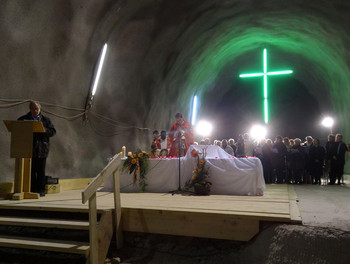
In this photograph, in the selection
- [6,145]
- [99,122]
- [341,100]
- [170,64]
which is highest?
[170,64]

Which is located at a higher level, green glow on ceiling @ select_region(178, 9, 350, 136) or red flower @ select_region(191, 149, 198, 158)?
green glow on ceiling @ select_region(178, 9, 350, 136)

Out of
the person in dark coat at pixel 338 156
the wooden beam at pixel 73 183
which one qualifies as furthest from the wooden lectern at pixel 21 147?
the person in dark coat at pixel 338 156

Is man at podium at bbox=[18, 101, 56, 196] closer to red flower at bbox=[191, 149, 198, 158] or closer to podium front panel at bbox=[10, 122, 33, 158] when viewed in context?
podium front panel at bbox=[10, 122, 33, 158]

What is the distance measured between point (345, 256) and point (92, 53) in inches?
277

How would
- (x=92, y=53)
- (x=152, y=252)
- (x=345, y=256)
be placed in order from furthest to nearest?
(x=92, y=53) → (x=152, y=252) → (x=345, y=256)

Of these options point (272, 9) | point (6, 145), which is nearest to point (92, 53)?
point (6, 145)

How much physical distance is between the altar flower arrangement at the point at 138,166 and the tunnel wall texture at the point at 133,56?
177 cm

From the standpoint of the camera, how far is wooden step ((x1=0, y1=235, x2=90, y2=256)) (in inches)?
142

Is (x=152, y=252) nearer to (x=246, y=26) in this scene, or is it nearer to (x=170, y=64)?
(x=170, y=64)

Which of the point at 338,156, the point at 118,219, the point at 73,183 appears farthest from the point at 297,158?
the point at 118,219

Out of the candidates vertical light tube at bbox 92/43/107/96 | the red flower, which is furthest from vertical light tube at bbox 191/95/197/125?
the red flower

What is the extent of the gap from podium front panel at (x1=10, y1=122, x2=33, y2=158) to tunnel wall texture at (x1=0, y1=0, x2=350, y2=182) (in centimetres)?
77

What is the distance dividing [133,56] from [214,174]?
194 inches

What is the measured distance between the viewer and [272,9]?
35.4ft
